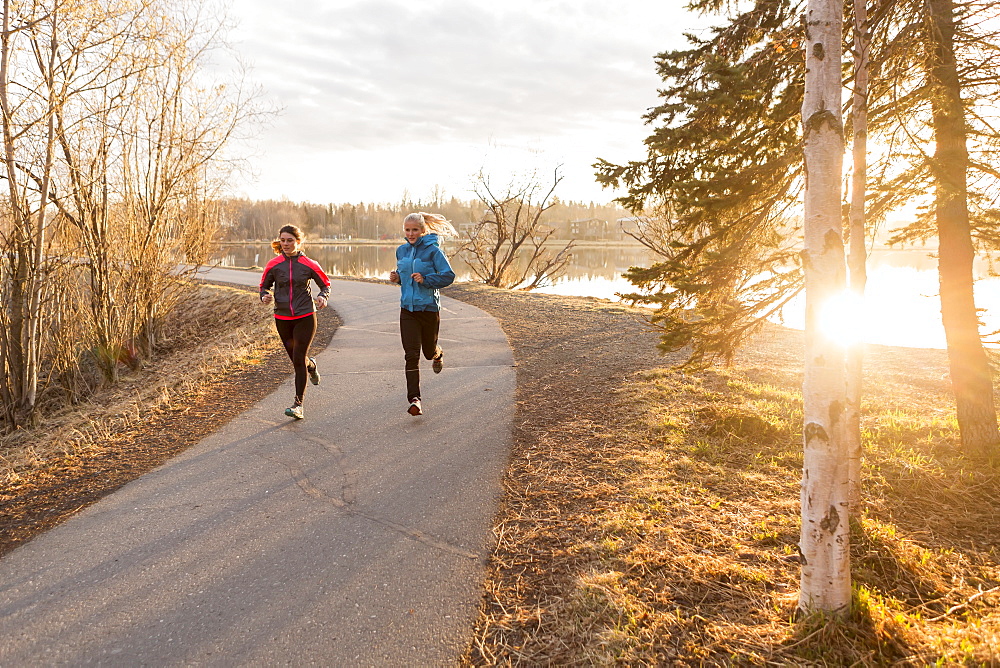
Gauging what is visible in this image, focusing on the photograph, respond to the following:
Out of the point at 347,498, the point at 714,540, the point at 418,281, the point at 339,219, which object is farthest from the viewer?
the point at 339,219

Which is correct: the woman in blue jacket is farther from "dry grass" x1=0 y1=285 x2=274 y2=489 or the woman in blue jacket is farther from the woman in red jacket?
"dry grass" x1=0 y1=285 x2=274 y2=489

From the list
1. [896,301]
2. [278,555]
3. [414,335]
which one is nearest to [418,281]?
[414,335]

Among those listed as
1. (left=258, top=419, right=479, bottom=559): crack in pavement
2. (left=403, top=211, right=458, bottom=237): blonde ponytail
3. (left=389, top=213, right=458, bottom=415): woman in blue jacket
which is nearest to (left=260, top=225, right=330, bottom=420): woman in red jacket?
(left=389, top=213, right=458, bottom=415): woman in blue jacket

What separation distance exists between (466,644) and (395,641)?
0.34 metres

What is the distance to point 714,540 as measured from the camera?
3.31 metres

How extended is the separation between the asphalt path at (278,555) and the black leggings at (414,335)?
43 centimetres

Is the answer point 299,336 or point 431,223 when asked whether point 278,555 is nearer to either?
point 299,336

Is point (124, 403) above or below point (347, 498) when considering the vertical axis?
above

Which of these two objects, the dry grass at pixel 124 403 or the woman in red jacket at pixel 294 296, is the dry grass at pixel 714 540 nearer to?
the woman in red jacket at pixel 294 296

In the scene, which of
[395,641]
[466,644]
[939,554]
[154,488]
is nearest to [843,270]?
[939,554]

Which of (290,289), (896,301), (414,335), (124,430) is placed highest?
(290,289)

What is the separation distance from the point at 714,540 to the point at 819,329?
5.51ft

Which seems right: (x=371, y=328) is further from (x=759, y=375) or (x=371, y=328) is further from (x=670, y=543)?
(x=670, y=543)

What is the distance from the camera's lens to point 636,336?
1073cm
